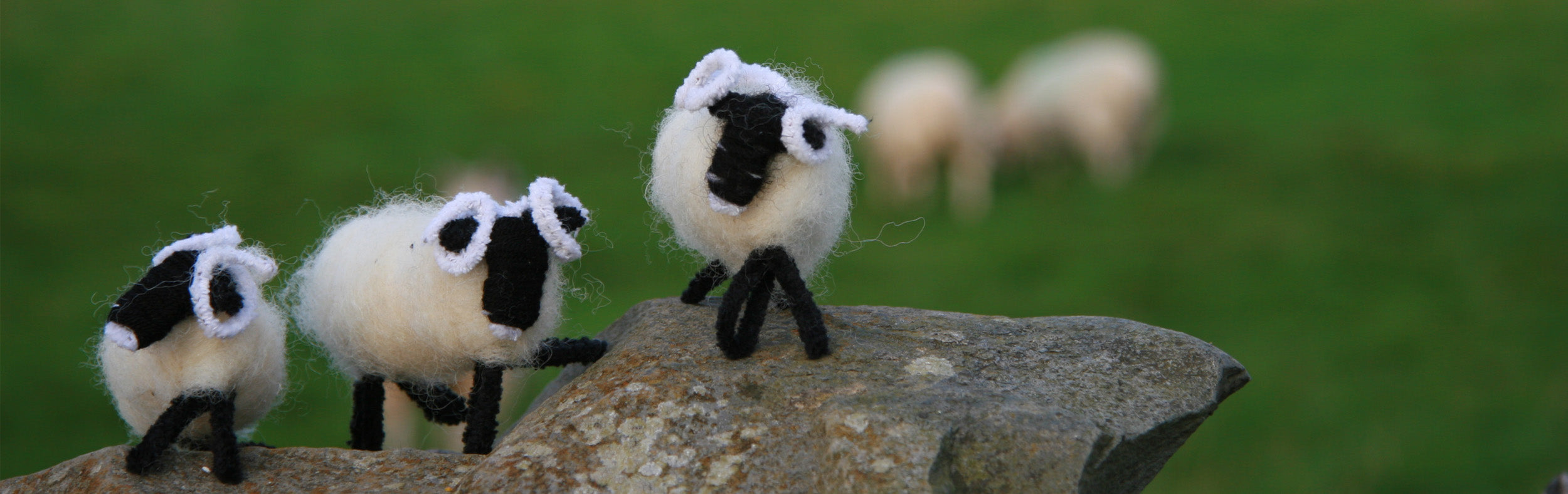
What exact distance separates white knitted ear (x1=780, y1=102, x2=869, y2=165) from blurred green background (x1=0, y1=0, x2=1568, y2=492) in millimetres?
2696

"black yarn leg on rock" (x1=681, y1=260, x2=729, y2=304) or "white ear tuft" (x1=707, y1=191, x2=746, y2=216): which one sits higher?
"white ear tuft" (x1=707, y1=191, x2=746, y2=216)

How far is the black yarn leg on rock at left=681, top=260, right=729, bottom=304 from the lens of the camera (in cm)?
357

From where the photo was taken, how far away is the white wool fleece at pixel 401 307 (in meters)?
3.11

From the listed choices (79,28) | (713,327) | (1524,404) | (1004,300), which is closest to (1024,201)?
(1004,300)

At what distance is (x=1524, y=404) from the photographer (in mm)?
7504

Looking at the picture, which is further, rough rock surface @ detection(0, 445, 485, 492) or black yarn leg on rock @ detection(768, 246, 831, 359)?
black yarn leg on rock @ detection(768, 246, 831, 359)

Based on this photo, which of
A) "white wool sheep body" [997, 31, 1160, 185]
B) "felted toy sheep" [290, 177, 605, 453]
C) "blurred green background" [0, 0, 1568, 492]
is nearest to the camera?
"felted toy sheep" [290, 177, 605, 453]

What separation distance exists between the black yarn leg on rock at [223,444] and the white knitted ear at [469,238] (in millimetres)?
633

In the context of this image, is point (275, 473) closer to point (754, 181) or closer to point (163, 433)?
point (163, 433)

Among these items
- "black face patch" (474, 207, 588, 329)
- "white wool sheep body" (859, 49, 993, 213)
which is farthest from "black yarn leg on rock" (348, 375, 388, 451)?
"white wool sheep body" (859, 49, 993, 213)

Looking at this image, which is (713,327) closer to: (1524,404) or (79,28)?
(1524,404)

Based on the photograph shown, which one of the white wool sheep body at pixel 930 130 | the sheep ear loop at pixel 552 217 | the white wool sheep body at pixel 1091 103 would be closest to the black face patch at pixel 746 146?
the sheep ear loop at pixel 552 217

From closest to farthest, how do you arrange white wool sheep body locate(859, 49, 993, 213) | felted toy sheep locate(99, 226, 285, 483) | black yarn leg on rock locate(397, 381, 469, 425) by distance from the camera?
1. felted toy sheep locate(99, 226, 285, 483)
2. black yarn leg on rock locate(397, 381, 469, 425)
3. white wool sheep body locate(859, 49, 993, 213)

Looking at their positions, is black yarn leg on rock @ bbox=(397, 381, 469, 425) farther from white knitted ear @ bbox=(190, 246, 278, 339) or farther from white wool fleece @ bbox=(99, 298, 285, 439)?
white knitted ear @ bbox=(190, 246, 278, 339)
